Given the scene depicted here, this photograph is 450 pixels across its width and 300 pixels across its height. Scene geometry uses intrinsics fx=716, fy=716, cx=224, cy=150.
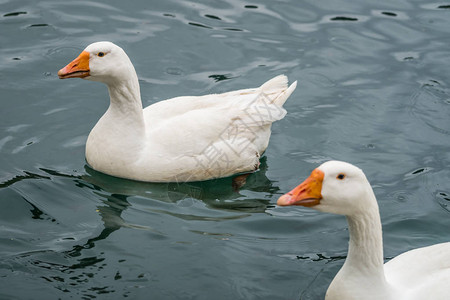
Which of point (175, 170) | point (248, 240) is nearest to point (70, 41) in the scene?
point (175, 170)

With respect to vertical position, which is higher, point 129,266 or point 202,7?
point 202,7

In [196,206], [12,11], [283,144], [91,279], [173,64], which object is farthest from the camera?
[12,11]

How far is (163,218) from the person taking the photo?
7461 millimetres

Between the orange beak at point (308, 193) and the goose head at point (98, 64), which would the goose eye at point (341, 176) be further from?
the goose head at point (98, 64)

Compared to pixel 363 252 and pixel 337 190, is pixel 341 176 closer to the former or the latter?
pixel 337 190

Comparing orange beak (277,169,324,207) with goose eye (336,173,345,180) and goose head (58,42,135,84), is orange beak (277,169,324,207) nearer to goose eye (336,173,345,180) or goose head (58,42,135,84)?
goose eye (336,173,345,180)

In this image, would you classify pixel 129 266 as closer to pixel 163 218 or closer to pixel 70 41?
pixel 163 218

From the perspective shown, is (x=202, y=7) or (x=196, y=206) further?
(x=202, y=7)

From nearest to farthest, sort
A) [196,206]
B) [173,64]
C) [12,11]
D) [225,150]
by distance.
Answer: [196,206], [225,150], [173,64], [12,11]

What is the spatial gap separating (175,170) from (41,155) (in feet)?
5.44

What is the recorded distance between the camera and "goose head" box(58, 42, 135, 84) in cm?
769

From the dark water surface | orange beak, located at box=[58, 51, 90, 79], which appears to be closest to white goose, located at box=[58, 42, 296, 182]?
orange beak, located at box=[58, 51, 90, 79]

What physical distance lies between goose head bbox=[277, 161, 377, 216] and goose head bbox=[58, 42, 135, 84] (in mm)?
3072

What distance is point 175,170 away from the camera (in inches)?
316
